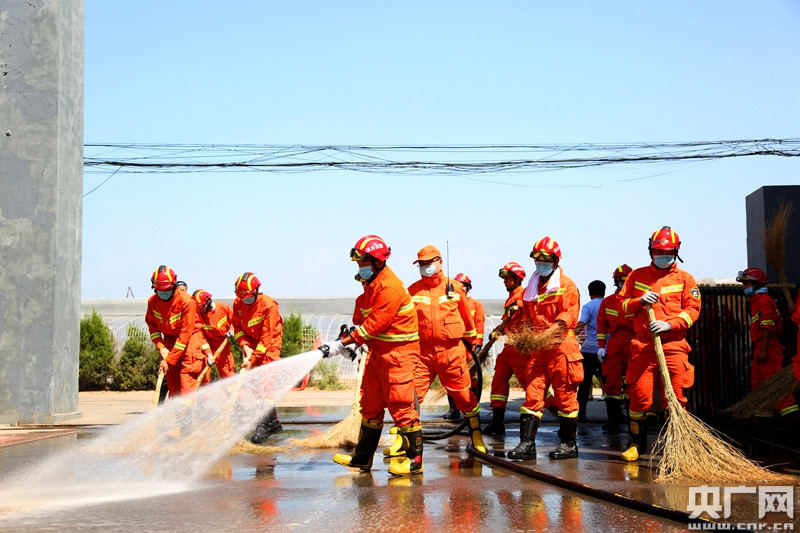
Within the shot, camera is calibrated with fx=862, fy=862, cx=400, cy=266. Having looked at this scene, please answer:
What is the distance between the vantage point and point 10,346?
1414cm

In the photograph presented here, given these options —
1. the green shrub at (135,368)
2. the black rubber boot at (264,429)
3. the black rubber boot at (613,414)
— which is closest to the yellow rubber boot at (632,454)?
the black rubber boot at (613,414)

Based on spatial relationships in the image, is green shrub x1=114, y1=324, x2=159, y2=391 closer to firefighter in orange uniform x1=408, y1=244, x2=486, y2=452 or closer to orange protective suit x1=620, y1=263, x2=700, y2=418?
firefighter in orange uniform x1=408, y1=244, x2=486, y2=452

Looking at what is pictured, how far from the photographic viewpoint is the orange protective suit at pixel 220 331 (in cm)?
1228

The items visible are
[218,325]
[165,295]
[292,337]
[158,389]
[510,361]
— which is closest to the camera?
[510,361]

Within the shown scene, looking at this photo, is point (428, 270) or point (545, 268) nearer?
point (545, 268)

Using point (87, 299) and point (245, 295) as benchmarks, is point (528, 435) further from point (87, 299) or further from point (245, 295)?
point (87, 299)

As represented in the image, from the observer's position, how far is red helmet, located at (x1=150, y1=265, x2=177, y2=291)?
11281 mm

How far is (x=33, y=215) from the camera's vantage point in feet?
47.1

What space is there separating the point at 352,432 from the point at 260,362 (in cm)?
168

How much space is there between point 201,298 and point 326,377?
1224 centimetres

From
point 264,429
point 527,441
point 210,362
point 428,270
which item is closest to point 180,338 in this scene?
point 210,362

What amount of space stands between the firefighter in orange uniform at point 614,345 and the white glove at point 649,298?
2.26m

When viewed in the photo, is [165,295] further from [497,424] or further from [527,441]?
[527,441]

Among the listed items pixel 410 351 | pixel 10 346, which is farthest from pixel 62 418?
pixel 410 351
